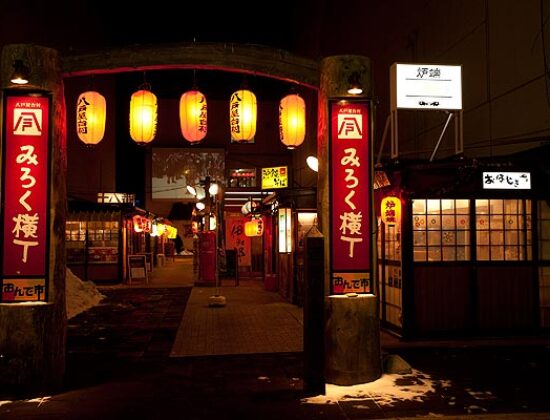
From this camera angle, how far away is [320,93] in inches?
347

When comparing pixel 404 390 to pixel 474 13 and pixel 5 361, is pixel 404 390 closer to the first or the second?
pixel 5 361

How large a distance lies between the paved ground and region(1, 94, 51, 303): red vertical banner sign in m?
1.59

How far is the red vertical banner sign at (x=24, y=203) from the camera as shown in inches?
306

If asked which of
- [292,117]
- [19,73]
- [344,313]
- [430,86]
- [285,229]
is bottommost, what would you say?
[344,313]

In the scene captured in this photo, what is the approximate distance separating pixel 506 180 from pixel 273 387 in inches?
280

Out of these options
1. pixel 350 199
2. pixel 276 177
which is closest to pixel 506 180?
pixel 350 199

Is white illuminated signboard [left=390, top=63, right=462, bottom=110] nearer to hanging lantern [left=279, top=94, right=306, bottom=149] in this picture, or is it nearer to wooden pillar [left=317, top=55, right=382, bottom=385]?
hanging lantern [left=279, top=94, right=306, bottom=149]

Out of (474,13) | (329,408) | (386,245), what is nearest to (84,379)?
(329,408)

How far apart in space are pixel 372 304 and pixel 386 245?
4939mm

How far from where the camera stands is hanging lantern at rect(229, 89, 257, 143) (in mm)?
11617

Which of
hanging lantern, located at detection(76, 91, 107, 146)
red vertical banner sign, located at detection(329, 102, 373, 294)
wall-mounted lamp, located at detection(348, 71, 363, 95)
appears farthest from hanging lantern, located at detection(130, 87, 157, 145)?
wall-mounted lamp, located at detection(348, 71, 363, 95)

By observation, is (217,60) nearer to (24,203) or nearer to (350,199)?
(350,199)

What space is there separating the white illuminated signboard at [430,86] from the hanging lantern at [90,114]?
645 cm

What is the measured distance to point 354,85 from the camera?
835cm
